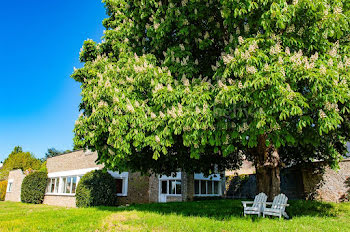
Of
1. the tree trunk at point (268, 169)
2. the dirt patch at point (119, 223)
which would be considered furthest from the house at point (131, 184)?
the dirt patch at point (119, 223)

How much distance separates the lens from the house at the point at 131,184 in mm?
19562

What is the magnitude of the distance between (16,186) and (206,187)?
22.8 meters

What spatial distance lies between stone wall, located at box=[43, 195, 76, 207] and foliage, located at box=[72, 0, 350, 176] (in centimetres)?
1427

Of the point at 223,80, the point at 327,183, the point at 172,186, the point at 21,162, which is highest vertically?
the point at 223,80

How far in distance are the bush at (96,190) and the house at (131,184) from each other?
1.66 metres

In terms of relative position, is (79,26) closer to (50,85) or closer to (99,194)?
(50,85)

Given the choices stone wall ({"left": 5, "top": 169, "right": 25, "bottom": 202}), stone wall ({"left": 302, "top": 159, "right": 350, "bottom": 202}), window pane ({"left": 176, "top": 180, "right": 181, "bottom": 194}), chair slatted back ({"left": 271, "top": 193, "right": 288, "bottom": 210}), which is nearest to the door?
window pane ({"left": 176, "top": 180, "right": 181, "bottom": 194})

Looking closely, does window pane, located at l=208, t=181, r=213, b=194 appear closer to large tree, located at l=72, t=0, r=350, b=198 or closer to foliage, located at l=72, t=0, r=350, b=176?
large tree, located at l=72, t=0, r=350, b=198

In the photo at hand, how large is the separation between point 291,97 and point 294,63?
0.89m

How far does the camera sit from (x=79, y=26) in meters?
15.7

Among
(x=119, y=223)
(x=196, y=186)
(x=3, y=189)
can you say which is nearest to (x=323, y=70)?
(x=119, y=223)

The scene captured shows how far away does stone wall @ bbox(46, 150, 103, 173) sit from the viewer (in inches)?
880

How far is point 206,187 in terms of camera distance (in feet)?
73.3

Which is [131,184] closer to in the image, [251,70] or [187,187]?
[187,187]
